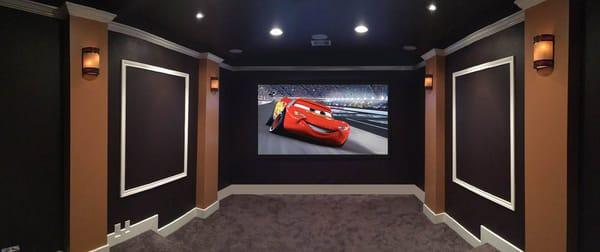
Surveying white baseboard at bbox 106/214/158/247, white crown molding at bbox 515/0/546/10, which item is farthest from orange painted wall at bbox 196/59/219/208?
white crown molding at bbox 515/0/546/10

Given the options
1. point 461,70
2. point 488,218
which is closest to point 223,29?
point 461,70

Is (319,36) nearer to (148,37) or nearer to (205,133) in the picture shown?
(148,37)

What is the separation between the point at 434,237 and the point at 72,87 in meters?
4.13

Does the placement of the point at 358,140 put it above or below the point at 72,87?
below

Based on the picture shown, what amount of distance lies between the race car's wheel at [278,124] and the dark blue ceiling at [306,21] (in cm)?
149

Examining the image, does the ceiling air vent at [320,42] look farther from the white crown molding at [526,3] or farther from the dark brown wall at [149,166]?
the white crown molding at [526,3]

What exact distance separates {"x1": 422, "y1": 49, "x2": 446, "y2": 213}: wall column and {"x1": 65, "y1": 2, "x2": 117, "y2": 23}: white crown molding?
12.6 feet

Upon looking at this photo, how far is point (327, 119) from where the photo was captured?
5.62 metres

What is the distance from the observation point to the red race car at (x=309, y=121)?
220 inches

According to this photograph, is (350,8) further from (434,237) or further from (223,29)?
(434,237)

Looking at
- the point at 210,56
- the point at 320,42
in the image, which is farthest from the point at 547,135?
the point at 210,56

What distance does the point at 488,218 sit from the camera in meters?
3.21
